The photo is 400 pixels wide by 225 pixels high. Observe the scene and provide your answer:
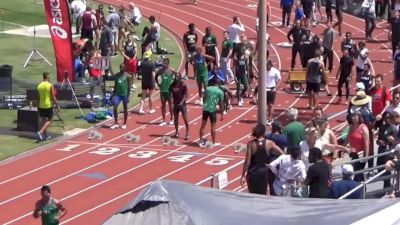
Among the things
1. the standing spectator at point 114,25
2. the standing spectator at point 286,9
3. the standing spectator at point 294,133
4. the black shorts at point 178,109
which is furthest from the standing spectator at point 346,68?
the standing spectator at point 286,9

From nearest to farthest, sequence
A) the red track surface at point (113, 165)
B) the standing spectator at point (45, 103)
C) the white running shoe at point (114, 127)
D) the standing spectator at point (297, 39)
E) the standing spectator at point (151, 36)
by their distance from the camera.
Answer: the red track surface at point (113, 165) → the standing spectator at point (45, 103) → the white running shoe at point (114, 127) → the standing spectator at point (297, 39) → the standing spectator at point (151, 36)

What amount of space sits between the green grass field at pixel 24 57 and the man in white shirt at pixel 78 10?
2.33ft

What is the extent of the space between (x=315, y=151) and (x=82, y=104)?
42.2 feet

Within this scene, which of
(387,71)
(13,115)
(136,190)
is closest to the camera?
(136,190)

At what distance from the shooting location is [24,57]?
34.1m

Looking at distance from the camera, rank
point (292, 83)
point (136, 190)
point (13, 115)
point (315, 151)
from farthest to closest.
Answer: point (292, 83), point (13, 115), point (136, 190), point (315, 151)

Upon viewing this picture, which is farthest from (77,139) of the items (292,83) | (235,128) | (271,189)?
(271,189)

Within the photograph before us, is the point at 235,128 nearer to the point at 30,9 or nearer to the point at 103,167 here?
the point at 103,167

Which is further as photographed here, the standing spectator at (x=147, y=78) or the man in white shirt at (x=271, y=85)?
the standing spectator at (x=147, y=78)

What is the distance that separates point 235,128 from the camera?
2611cm

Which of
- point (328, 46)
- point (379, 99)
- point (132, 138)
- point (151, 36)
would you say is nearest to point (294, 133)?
point (379, 99)

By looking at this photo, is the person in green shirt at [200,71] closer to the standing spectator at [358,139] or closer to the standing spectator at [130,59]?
the standing spectator at [130,59]

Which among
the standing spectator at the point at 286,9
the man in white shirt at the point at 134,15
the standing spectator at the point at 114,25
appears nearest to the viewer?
the standing spectator at the point at 114,25

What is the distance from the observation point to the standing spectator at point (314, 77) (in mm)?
26375
